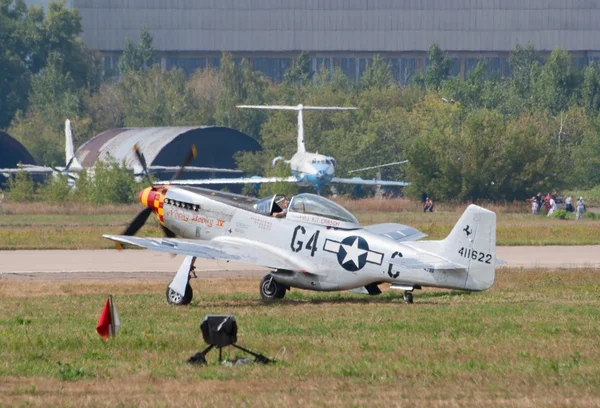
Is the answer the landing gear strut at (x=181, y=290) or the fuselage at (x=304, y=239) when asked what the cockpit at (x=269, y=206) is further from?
the landing gear strut at (x=181, y=290)

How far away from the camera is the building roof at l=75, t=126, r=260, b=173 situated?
85.7 meters

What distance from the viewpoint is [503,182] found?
73750mm

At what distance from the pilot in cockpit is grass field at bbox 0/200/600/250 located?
1743 centimetres

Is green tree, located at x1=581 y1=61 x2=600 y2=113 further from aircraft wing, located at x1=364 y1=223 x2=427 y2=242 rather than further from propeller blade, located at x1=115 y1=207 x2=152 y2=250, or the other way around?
propeller blade, located at x1=115 y1=207 x2=152 y2=250

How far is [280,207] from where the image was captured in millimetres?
22875

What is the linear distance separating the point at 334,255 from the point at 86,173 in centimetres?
5477

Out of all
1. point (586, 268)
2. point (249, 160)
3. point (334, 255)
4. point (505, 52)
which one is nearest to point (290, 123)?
point (249, 160)

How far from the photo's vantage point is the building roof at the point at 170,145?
85.7 m

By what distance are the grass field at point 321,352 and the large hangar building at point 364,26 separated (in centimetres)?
11777

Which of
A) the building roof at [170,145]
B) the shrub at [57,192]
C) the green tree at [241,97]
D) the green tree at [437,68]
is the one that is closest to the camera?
the shrub at [57,192]

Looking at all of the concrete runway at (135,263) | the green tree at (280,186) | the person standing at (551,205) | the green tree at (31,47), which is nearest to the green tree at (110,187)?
the green tree at (280,186)

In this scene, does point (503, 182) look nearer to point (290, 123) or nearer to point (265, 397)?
point (290, 123)

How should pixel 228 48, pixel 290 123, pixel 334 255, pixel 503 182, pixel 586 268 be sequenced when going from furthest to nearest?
pixel 228 48
pixel 290 123
pixel 503 182
pixel 586 268
pixel 334 255

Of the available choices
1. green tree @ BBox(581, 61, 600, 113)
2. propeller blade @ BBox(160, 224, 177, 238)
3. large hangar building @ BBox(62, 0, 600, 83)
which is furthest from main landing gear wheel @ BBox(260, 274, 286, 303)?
large hangar building @ BBox(62, 0, 600, 83)
